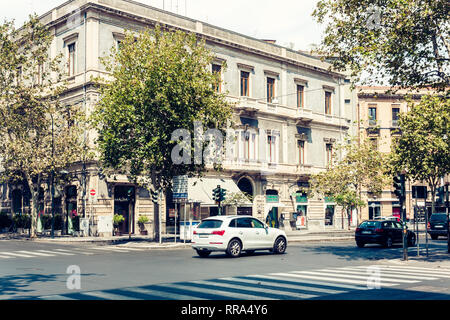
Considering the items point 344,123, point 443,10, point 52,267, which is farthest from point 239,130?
point 52,267

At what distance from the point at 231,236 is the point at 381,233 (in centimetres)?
993

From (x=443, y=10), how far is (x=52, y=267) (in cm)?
1568

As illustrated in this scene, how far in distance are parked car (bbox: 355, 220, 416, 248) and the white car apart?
23.8 ft

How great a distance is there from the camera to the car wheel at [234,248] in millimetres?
19864

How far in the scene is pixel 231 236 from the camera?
65.4 ft

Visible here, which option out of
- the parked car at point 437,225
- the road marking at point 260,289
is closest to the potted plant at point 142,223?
the parked car at point 437,225

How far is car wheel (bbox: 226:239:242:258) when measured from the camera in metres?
19.9

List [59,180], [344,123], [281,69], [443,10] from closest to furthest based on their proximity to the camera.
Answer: [443,10] → [59,180] → [281,69] → [344,123]

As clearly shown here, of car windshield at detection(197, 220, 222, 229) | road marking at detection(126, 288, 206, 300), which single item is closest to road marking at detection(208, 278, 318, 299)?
road marking at detection(126, 288, 206, 300)

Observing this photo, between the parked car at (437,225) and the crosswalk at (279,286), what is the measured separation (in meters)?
21.4

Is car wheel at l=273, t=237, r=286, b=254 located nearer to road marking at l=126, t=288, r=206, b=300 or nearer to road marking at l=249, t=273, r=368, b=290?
road marking at l=249, t=273, r=368, b=290

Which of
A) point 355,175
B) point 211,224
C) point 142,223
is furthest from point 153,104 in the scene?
point 355,175

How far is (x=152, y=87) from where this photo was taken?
27.4 m
